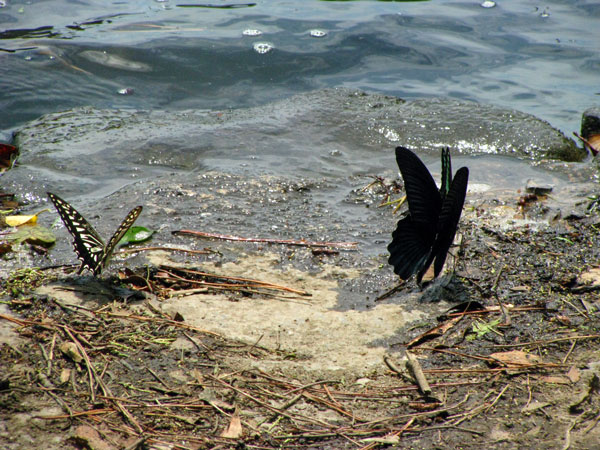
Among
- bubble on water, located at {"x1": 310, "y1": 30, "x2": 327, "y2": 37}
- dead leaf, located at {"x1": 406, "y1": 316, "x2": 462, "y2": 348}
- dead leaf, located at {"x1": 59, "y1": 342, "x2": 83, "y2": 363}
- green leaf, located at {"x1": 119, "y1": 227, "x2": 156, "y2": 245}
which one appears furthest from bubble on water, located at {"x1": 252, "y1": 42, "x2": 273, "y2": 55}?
dead leaf, located at {"x1": 59, "y1": 342, "x2": 83, "y2": 363}

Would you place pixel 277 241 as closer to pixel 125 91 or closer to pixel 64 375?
pixel 64 375

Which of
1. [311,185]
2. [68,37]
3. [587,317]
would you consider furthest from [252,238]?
[68,37]

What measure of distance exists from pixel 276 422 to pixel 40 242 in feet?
7.27

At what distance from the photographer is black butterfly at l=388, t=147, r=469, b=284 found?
304cm

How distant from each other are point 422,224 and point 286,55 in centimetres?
637

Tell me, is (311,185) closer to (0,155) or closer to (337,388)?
(337,388)

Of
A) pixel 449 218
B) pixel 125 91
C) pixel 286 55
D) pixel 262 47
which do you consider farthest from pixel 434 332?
pixel 262 47

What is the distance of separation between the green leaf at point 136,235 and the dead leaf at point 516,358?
2.29 m

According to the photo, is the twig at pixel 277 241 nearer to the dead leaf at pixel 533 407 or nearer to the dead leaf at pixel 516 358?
the dead leaf at pixel 516 358

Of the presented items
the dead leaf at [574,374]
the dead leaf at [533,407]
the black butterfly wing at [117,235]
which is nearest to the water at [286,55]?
the black butterfly wing at [117,235]

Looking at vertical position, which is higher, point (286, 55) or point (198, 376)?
point (286, 55)

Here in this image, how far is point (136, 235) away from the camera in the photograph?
3623mm

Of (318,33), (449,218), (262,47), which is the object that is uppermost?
(318,33)

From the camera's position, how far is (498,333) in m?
2.75
